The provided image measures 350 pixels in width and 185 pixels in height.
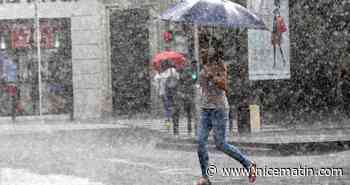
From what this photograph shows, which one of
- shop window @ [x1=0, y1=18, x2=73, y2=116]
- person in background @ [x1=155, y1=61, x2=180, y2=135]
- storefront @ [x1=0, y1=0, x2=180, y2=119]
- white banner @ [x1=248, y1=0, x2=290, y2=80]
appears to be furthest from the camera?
shop window @ [x1=0, y1=18, x2=73, y2=116]

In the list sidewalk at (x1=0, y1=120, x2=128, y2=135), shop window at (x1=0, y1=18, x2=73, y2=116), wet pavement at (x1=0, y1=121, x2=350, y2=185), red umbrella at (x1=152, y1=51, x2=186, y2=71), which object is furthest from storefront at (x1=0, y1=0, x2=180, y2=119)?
wet pavement at (x1=0, y1=121, x2=350, y2=185)

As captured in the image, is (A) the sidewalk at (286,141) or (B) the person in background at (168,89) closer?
(A) the sidewalk at (286,141)

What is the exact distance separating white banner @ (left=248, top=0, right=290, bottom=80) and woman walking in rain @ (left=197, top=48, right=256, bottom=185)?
24.0 ft

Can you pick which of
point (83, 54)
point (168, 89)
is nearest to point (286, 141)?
point (168, 89)

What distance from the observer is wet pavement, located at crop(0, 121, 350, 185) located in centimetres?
1047

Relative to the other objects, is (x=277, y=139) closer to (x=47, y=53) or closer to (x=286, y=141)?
(x=286, y=141)

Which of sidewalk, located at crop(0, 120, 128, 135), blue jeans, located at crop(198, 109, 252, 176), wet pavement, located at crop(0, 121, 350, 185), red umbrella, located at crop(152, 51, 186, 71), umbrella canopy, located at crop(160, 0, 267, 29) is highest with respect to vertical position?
umbrella canopy, located at crop(160, 0, 267, 29)

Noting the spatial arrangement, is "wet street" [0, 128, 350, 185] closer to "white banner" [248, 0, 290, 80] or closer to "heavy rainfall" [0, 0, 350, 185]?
"heavy rainfall" [0, 0, 350, 185]

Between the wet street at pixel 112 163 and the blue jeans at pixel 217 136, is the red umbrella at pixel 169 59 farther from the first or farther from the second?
the blue jeans at pixel 217 136

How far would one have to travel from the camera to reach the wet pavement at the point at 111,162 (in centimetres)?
1047

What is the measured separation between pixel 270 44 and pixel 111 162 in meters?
6.15

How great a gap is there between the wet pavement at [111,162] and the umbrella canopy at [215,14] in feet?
6.80

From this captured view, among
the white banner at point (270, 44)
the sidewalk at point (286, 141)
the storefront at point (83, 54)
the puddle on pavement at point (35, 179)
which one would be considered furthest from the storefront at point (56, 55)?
the puddle on pavement at point (35, 179)

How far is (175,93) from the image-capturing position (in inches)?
784
